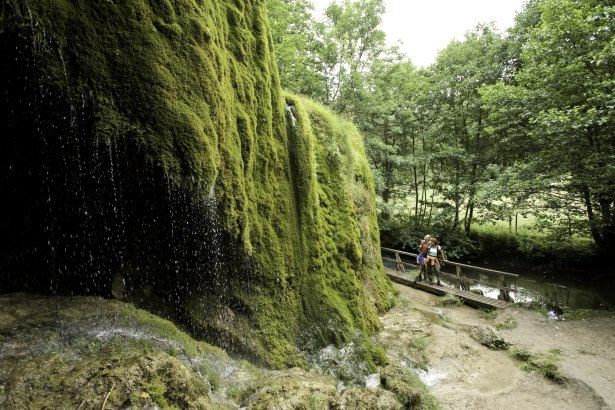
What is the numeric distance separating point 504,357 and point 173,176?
27.9 feet

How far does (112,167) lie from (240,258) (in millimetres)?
2489

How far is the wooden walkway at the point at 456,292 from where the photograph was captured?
38.3ft

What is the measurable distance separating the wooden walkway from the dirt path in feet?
1.62

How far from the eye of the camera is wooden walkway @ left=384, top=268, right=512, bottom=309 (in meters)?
11.7

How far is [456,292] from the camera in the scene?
12844mm

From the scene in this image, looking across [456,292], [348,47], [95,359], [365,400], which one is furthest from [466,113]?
[95,359]

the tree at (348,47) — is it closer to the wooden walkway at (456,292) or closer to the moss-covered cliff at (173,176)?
the wooden walkway at (456,292)

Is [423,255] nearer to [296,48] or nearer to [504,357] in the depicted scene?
[504,357]

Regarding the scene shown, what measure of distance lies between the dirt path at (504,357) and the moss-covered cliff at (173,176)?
5.88 ft

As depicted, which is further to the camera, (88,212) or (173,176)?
(88,212)

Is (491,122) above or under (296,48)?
under

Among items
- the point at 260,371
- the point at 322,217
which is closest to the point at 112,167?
the point at 260,371

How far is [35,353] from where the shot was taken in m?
3.45

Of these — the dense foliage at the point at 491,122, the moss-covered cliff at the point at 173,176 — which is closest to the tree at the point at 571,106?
the dense foliage at the point at 491,122
